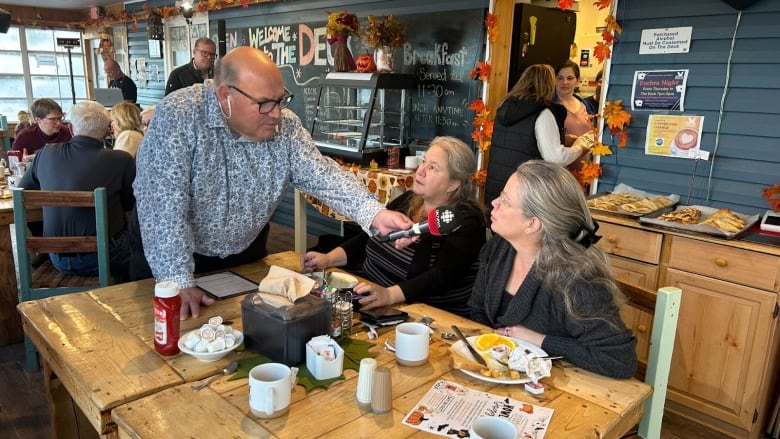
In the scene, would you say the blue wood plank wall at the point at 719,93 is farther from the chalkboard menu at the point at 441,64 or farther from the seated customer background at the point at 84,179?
the seated customer background at the point at 84,179

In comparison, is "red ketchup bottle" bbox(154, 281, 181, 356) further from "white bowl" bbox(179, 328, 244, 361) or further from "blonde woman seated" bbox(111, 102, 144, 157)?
"blonde woman seated" bbox(111, 102, 144, 157)

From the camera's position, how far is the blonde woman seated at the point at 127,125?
3.80 metres

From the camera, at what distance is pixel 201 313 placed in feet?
5.41

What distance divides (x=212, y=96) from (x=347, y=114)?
10.7ft

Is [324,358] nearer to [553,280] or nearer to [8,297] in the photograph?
[553,280]

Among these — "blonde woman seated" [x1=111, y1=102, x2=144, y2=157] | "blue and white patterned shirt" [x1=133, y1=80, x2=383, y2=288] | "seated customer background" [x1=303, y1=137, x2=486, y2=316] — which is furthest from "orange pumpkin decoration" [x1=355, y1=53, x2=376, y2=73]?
"blue and white patterned shirt" [x1=133, y1=80, x2=383, y2=288]

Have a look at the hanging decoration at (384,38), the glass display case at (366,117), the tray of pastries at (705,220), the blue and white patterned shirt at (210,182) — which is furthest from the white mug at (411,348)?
the hanging decoration at (384,38)

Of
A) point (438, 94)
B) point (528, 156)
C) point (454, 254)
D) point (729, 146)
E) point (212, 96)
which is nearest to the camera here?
point (212, 96)

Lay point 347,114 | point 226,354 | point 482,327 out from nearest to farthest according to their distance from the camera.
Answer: point 226,354
point 482,327
point 347,114

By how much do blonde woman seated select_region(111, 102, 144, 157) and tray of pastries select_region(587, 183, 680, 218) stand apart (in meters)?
2.94

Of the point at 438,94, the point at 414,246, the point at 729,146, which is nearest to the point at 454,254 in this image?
the point at 414,246

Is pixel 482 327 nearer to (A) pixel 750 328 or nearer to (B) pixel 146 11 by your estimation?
(A) pixel 750 328

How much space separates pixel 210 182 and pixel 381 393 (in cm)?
95

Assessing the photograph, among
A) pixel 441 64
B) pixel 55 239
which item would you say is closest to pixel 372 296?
pixel 55 239
